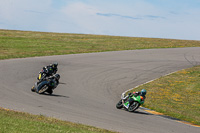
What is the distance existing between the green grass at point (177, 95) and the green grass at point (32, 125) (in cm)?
893

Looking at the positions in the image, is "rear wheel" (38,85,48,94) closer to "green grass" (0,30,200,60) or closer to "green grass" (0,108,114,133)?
"green grass" (0,108,114,133)

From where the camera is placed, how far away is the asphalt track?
562 inches

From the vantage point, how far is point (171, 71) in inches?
1378

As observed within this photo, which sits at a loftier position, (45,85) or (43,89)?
(45,85)

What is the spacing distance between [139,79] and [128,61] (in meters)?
10.7

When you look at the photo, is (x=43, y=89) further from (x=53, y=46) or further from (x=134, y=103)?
(x=53, y=46)

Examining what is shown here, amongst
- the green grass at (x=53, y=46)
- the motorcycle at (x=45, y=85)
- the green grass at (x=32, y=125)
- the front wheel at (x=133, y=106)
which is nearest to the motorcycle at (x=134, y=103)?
the front wheel at (x=133, y=106)

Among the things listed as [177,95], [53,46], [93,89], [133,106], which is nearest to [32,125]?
[133,106]

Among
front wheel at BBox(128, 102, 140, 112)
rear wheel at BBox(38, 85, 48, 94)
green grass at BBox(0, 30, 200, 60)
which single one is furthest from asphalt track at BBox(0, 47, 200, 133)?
green grass at BBox(0, 30, 200, 60)

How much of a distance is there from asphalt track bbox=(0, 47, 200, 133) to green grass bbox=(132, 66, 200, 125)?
62.2 inches

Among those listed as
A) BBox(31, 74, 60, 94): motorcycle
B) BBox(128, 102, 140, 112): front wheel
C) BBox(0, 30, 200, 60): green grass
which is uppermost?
BBox(0, 30, 200, 60): green grass

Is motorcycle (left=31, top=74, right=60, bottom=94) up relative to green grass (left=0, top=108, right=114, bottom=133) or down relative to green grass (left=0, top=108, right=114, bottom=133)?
up

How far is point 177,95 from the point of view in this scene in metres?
24.4

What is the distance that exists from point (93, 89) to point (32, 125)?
13.3 m
